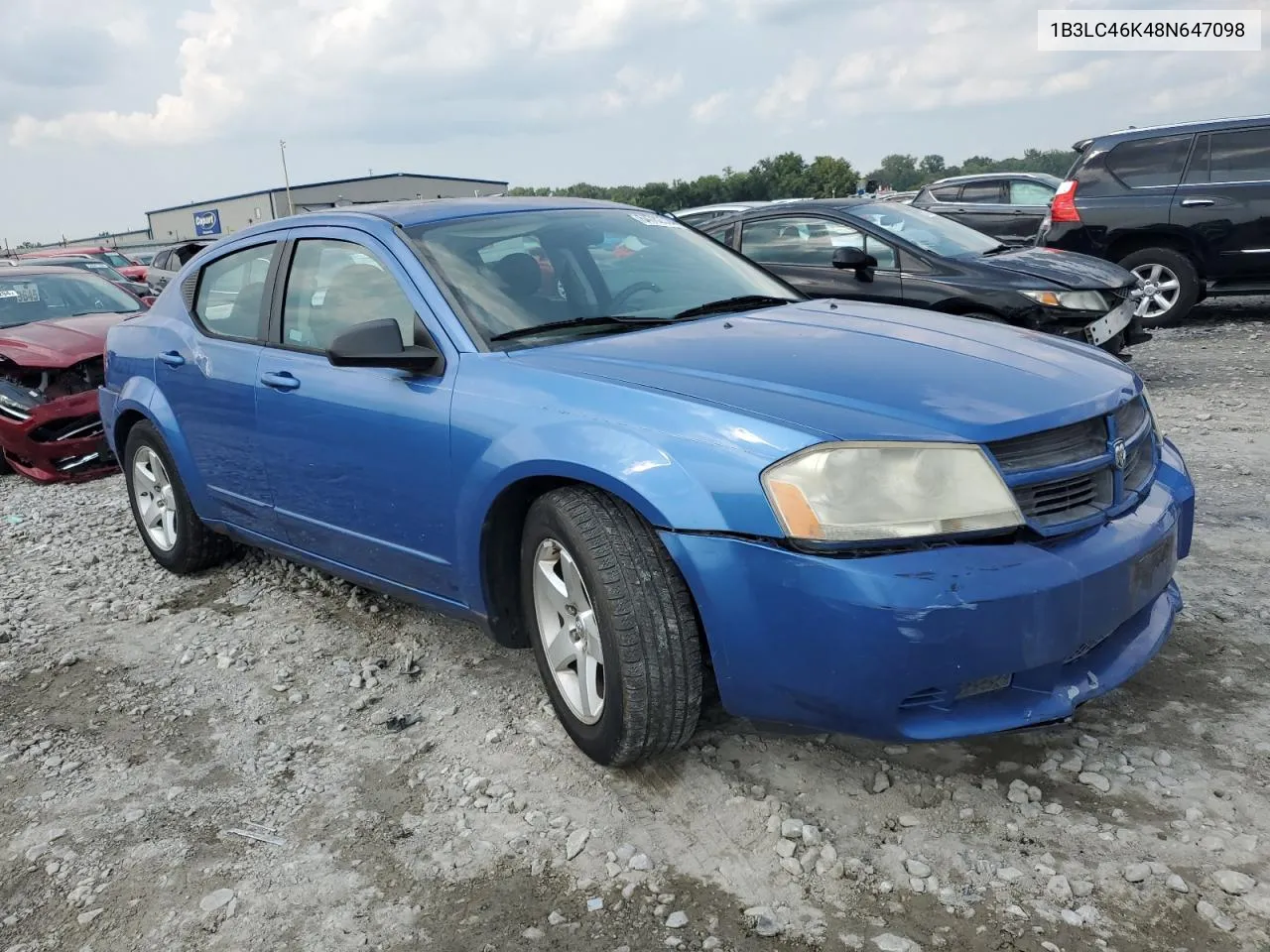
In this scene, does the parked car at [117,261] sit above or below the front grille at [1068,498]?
above

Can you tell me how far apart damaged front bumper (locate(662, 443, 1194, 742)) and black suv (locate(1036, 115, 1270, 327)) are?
8.15m

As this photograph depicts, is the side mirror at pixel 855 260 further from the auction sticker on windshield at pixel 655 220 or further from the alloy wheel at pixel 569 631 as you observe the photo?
the alloy wheel at pixel 569 631

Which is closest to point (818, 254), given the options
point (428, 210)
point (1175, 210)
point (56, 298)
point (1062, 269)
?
point (1062, 269)

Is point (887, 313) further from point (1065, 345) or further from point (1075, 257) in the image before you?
point (1075, 257)

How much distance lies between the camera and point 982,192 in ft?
47.4

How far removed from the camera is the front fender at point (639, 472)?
245cm

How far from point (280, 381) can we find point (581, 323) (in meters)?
1.18

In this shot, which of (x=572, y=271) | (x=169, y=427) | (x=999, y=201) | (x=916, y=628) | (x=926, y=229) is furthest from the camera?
(x=999, y=201)

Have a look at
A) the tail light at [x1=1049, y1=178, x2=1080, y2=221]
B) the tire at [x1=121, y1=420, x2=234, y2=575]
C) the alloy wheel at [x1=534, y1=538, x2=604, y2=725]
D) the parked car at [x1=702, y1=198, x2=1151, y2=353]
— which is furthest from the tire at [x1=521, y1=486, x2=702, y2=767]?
the tail light at [x1=1049, y1=178, x2=1080, y2=221]

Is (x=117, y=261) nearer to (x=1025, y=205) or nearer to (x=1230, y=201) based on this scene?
(x=1025, y=205)

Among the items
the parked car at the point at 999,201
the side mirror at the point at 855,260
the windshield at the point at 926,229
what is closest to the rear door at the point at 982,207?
the parked car at the point at 999,201

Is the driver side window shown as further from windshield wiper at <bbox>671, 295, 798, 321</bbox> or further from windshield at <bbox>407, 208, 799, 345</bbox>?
windshield wiper at <bbox>671, 295, 798, 321</bbox>

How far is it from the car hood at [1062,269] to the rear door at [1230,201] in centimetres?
273

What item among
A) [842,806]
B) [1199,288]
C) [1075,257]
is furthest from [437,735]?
[1199,288]
